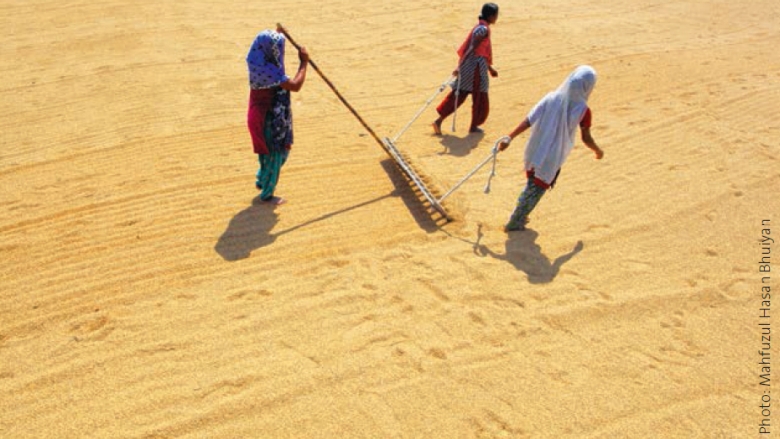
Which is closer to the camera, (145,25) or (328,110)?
(328,110)

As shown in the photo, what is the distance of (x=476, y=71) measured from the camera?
21.9 ft

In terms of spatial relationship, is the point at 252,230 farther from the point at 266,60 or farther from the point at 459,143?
the point at 459,143

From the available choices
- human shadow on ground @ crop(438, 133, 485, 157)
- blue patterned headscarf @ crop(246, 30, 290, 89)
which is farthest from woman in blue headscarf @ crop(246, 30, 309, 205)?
human shadow on ground @ crop(438, 133, 485, 157)

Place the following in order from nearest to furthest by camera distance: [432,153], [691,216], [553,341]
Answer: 1. [553,341]
2. [691,216]
3. [432,153]

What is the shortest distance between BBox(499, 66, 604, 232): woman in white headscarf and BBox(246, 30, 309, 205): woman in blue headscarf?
1791 millimetres

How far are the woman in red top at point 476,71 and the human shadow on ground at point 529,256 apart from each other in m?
2.40

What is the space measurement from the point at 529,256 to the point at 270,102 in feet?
8.00

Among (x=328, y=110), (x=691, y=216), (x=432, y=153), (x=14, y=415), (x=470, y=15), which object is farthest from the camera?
(x=470, y=15)

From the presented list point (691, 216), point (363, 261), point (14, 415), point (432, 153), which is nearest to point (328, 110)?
point (432, 153)

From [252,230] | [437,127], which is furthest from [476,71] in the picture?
[252,230]

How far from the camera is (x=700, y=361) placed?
359 cm

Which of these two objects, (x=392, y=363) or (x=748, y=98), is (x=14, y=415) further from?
(x=748, y=98)

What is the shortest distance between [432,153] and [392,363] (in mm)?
3527

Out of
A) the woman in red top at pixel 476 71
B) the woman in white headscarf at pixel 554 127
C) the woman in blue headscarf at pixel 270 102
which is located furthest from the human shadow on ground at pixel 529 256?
the woman in red top at pixel 476 71
